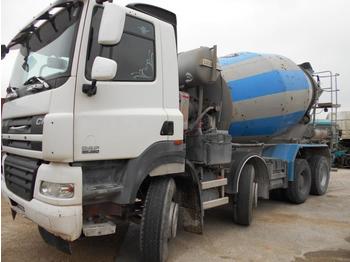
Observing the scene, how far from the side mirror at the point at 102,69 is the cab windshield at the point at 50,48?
28cm

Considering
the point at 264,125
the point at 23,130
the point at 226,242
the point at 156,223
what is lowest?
the point at 226,242

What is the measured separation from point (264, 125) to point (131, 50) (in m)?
3.75

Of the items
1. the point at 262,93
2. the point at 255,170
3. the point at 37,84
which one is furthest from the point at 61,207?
the point at 262,93

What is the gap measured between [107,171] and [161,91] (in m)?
1.05

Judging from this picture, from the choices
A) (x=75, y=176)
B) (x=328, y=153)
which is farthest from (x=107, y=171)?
(x=328, y=153)

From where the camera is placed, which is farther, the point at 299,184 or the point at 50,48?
the point at 299,184

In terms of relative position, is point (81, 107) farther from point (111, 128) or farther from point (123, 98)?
point (123, 98)

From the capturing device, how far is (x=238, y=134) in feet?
21.1

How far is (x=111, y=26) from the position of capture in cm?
310

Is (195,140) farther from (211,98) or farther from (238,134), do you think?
(238,134)

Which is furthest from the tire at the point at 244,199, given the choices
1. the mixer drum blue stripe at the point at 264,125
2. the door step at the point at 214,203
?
the mixer drum blue stripe at the point at 264,125

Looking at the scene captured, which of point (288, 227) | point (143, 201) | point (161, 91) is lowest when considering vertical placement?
point (288, 227)

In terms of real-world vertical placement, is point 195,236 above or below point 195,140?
below

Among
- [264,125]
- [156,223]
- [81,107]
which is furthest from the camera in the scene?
[264,125]
